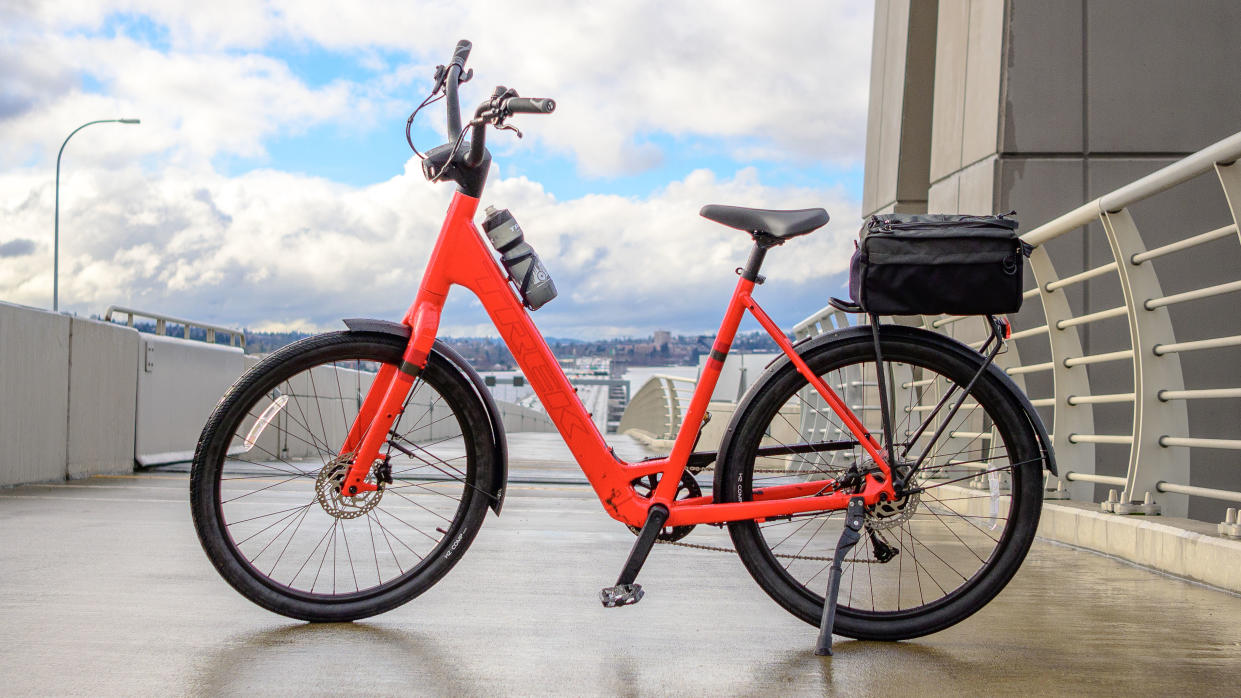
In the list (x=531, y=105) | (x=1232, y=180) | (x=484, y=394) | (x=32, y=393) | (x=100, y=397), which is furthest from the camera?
(x=100, y=397)

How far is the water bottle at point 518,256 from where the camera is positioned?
119 inches

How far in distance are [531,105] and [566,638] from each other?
1468mm

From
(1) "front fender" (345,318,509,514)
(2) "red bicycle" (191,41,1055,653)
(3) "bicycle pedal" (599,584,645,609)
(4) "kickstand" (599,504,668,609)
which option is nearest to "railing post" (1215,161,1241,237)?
(2) "red bicycle" (191,41,1055,653)

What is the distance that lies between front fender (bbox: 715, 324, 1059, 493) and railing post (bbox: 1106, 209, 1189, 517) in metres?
1.96

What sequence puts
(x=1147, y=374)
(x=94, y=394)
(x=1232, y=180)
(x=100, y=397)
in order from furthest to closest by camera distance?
(x=100, y=397) < (x=94, y=394) < (x=1147, y=374) < (x=1232, y=180)

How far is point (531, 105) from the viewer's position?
2.88 m

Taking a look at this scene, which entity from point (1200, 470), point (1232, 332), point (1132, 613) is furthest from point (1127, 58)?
point (1132, 613)

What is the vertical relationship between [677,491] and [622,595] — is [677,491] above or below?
above

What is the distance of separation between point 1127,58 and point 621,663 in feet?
23.9

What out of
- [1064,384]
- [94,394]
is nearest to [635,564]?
[1064,384]

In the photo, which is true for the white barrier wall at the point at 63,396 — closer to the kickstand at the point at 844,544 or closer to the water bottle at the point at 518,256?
the water bottle at the point at 518,256

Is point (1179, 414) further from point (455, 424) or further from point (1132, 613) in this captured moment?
point (455, 424)

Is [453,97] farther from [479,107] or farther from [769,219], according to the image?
[769,219]

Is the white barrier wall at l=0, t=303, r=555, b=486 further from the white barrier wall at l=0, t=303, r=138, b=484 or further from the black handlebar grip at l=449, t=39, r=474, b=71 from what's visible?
the black handlebar grip at l=449, t=39, r=474, b=71
